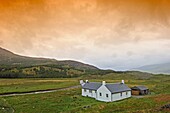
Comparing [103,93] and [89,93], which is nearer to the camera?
[103,93]

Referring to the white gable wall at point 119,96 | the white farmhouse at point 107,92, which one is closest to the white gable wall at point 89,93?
the white farmhouse at point 107,92

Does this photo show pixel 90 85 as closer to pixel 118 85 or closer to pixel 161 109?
pixel 118 85

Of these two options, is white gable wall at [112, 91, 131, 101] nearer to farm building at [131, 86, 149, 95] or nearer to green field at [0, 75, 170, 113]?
green field at [0, 75, 170, 113]

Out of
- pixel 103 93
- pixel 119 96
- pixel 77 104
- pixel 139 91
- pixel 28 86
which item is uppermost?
pixel 28 86

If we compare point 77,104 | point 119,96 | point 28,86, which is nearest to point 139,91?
point 119,96

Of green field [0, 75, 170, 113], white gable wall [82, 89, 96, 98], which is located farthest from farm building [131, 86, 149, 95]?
white gable wall [82, 89, 96, 98]

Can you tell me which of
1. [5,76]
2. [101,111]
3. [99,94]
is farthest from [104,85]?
[5,76]

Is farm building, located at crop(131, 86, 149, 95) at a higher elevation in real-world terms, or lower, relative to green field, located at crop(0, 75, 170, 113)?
higher

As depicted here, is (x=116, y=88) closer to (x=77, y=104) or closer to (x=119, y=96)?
(x=119, y=96)

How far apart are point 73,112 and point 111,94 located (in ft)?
70.0

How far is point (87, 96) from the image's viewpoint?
2554 inches

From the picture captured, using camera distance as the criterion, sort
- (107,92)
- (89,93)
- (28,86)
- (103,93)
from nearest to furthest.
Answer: (107,92) < (103,93) < (89,93) < (28,86)

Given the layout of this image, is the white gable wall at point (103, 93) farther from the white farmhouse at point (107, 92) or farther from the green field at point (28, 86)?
the green field at point (28, 86)

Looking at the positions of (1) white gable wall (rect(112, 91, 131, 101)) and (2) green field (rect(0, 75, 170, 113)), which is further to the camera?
(1) white gable wall (rect(112, 91, 131, 101))
